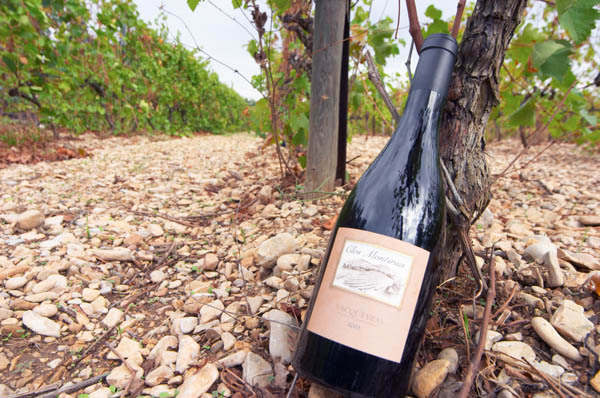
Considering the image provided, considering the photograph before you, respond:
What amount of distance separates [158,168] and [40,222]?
147cm

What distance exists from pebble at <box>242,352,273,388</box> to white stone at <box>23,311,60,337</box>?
0.72 metres

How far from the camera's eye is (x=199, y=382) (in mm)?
884

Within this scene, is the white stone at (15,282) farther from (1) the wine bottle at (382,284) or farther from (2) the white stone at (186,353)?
(1) the wine bottle at (382,284)

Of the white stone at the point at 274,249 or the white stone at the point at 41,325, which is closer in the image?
the white stone at the point at 41,325

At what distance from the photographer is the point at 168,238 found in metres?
1.81

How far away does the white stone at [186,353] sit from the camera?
96 cm

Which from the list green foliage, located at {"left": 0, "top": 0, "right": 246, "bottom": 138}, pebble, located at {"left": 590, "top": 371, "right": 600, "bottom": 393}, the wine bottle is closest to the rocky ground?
pebble, located at {"left": 590, "top": 371, "right": 600, "bottom": 393}

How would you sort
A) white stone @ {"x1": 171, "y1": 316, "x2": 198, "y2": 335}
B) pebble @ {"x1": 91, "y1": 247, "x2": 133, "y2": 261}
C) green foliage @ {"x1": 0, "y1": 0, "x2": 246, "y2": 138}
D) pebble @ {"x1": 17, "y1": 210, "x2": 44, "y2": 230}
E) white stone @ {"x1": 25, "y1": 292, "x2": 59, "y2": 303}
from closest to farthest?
white stone @ {"x1": 171, "y1": 316, "x2": 198, "y2": 335}, white stone @ {"x1": 25, "y1": 292, "x2": 59, "y2": 303}, pebble @ {"x1": 91, "y1": 247, "x2": 133, "y2": 261}, pebble @ {"x1": 17, "y1": 210, "x2": 44, "y2": 230}, green foliage @ {"x1": 0, "y1": 0, "x2": 246, "y2": 138}

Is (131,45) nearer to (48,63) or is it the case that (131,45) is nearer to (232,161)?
(48,63)

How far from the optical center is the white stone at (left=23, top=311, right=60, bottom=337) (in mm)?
1132

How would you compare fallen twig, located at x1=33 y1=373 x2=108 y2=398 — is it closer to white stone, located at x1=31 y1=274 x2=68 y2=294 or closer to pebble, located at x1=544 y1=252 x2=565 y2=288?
white stone, located at x1=31 y1=274 x2=68 y2=294

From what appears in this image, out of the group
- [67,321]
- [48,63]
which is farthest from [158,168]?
[48,63]

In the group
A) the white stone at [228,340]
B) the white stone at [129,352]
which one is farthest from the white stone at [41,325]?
the white stone at [228,340]

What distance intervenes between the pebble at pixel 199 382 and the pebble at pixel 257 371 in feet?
0.28
